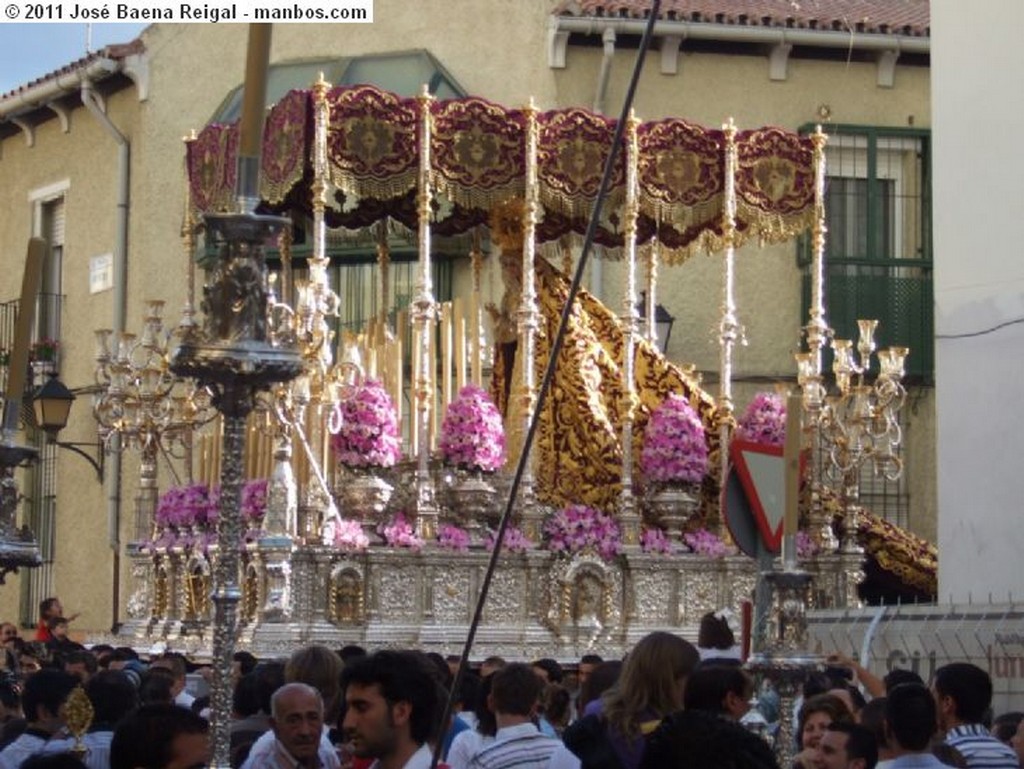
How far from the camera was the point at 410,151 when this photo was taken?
19.3 meters

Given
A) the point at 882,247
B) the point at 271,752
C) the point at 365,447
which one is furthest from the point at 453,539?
the point at 271,752

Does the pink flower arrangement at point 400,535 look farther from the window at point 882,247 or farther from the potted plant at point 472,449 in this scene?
the window at point 882,247

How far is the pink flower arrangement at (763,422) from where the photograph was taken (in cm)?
1983

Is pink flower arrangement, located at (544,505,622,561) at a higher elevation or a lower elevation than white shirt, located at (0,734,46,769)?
higher

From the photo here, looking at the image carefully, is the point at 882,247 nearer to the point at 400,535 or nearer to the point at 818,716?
the point at 400,535

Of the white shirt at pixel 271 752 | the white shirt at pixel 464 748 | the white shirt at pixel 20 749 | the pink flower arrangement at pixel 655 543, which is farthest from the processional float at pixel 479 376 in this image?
the white shirt at pixel 271 752

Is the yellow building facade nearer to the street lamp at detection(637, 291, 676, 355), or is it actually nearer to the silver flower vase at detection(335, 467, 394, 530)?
the street lamp at detection(637, 291, 676, 355)

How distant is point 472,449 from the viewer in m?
18.8

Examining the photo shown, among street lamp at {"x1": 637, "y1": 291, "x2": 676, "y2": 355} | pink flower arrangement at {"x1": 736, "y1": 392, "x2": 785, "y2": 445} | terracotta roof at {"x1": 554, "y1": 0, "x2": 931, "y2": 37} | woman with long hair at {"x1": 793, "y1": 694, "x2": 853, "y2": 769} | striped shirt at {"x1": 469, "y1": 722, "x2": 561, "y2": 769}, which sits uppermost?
terracotta roof at {"x1": 554, "y1": 0, "x2": 931, "y2": 37}

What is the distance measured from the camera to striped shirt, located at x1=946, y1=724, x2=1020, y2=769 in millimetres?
8469

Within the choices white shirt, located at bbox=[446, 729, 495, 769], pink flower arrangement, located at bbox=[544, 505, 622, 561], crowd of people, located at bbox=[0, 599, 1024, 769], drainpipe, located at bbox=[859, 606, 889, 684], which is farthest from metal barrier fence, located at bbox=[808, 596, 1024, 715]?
pink flower arrangement, located at bbox=[544, 505, 622, 561]

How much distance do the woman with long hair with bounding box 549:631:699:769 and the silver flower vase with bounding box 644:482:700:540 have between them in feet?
37.7

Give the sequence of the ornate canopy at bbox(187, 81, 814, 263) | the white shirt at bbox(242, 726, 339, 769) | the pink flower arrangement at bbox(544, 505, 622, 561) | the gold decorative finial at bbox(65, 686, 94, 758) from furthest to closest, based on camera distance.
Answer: the pink flower arrangement at bbox(544, 505, 622, 561) < the ornate canopy at bbox(187, 81, 814, 263) < the white shirt at bbox(242, 726, 339, 769) < the gold decorative finial at bbox(65, 686, 94, 758)

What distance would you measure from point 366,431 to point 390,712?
37.8 ft
